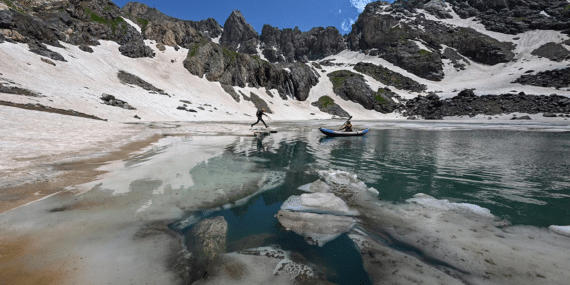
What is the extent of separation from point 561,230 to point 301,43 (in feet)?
565

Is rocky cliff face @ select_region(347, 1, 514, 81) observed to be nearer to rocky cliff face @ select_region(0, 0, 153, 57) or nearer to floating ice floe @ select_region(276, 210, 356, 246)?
rocky cliff face @ select_region(0, 0, 153, 57)

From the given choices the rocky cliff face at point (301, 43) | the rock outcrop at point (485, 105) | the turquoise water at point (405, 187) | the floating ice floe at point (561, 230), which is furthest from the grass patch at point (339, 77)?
the floating ice floe at point (561, 230)

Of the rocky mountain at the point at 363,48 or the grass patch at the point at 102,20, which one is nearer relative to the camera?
the rocky mountain at the point at 363,48

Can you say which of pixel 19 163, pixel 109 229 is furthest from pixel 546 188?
pixel 19 163

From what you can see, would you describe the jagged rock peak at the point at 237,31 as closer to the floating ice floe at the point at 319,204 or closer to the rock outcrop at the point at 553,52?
the rock outcrop at the point at 553,52

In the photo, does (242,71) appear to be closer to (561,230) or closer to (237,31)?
(561,230)

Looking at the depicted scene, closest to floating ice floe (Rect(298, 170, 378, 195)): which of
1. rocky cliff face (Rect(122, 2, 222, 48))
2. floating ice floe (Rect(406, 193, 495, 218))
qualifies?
floating ice floe (Rect(406, 193, 495, 218))

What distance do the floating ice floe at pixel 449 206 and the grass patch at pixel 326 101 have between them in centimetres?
8016

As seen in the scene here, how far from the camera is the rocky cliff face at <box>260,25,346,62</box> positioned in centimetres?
15575

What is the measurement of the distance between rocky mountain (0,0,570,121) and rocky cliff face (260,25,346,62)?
2.35 feet

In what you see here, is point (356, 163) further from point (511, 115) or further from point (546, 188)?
point (511, 115)

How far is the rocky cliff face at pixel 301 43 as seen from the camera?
Answer: 156 metres

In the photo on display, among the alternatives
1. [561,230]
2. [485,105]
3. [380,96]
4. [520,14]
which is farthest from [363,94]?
[520,14]

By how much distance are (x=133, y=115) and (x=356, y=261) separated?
41.0 m
